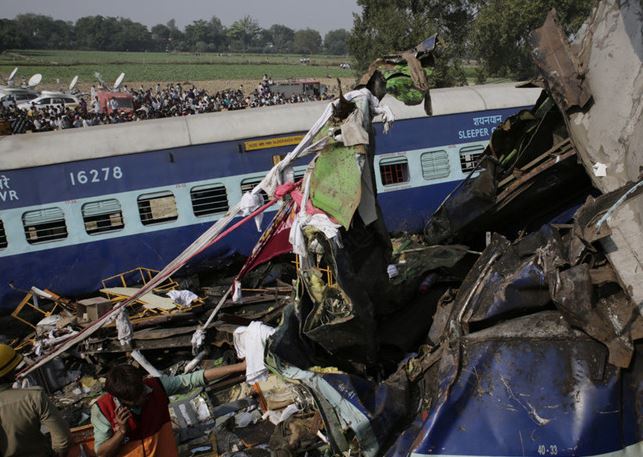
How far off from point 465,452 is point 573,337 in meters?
1.10

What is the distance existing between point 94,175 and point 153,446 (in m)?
6.52

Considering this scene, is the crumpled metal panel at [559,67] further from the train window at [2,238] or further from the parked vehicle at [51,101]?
the parked vehicle at [51,101]

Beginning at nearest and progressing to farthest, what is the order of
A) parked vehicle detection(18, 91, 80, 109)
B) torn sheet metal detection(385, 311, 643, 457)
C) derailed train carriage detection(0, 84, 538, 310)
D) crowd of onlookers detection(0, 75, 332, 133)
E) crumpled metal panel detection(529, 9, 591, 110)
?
torn sheet metal detection(385, 311, 643, 457)
crumpled metal panel detection(529, 9, 591, 110)
derailed train carriage detection(0, 84, 538, 310)
crowd of onlookers detection(0, 75, 332, 133)
parked vehicle detection(18, 91, 80, 109)

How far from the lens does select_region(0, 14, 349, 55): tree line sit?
112500 mm

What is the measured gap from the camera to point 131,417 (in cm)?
379

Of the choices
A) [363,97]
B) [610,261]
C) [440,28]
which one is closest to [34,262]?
[363,97]

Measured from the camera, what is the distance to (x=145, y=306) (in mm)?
8508

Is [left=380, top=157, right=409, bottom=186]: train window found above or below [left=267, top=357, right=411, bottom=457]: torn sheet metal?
above

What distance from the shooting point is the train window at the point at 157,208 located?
32.0 ft

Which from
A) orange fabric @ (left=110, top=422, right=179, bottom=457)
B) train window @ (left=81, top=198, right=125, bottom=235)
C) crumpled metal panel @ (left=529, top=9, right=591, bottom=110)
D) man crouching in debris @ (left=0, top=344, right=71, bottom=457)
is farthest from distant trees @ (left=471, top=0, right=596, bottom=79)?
man crouching in debris @ (left=0, top=344, right=71, bottom=457)

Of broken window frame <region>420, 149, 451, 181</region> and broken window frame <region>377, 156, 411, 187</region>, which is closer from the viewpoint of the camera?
broken window frame <region>377, 156, 411, 187</region>

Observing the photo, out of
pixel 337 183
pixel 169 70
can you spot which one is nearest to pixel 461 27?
pixel 337 183

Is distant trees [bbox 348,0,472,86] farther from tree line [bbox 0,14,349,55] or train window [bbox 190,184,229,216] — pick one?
tree line [bbox 0,14,349,55]

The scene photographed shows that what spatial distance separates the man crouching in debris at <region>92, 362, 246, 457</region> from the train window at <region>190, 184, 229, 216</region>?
20.0 ft
